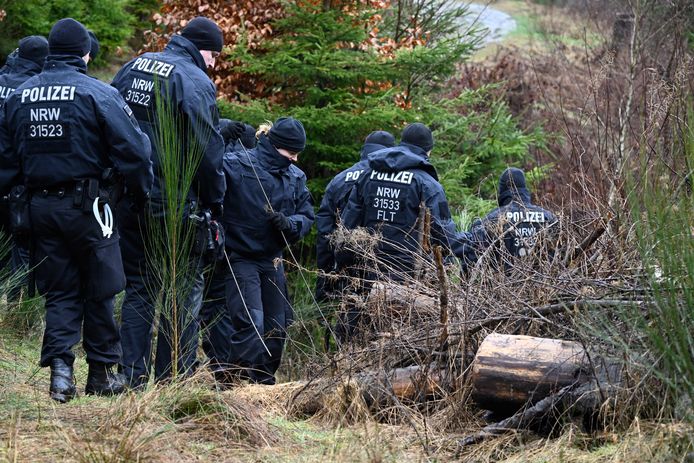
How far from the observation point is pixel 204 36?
679cm

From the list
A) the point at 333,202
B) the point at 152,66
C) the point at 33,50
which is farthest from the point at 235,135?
the point at 33,50

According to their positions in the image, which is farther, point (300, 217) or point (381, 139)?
point (381, 139)

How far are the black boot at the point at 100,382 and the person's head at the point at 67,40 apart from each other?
187 centimetres

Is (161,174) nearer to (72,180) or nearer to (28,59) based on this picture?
(72,180)

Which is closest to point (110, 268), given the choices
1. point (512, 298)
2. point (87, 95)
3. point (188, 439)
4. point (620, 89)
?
point (87, 95)

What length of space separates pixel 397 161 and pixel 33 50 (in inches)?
129

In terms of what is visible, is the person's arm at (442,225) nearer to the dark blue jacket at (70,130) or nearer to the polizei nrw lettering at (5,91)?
the dark blue jacket at (70,130)

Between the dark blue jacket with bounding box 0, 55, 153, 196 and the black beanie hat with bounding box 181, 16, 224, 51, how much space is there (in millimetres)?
1178

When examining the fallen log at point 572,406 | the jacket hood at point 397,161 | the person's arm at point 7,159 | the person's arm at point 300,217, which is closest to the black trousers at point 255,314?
the person's arm at point 300,217

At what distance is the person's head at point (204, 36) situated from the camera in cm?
677

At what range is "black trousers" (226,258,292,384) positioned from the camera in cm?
775

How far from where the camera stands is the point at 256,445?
4.85 meters

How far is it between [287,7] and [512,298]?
18.5 ft

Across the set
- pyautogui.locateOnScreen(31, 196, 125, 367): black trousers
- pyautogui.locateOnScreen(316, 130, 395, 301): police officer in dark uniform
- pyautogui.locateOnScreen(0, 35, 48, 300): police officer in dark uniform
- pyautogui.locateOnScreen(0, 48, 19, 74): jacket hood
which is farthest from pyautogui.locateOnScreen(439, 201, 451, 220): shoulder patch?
pyautogui.locateOnScreen(0, 48, 19, 74): jacket hood
